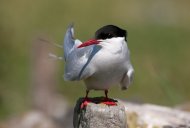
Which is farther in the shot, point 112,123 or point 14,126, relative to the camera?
point 14,126

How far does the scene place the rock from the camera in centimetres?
718

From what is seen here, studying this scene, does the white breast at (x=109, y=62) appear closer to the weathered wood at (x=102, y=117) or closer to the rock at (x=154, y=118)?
the weathered wood at (x=102, y=117)

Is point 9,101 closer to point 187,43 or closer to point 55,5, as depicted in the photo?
point 187,43

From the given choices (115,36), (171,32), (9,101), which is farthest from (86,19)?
(115,36)

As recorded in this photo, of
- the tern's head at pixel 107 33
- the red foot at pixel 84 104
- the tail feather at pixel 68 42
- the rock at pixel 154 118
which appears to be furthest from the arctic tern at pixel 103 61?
the rock at pixel 154 118

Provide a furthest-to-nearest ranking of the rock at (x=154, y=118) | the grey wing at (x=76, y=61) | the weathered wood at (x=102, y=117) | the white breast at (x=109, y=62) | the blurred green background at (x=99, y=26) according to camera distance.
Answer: the blurred green background at (x=99, y=26)
the rock at (x=154, y=118)
the grey wing at (x=76, y=61)
the white breast at (x=109, y=62)
the weathered wood at (x=102, y=117)

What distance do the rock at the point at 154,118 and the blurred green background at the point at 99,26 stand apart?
135 centimetres

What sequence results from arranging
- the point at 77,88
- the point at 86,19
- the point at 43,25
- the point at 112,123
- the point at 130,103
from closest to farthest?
the point at 112,123 → the point at 130,103 → the point at 77,88 → the point at 43,25 → the point at 86,19

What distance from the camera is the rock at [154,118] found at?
718cm

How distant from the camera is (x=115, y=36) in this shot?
19.8 ft

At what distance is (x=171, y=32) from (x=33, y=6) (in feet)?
11.7

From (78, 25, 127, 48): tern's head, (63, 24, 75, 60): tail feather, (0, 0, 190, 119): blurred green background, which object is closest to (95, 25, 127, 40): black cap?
(78, 25, 127, 48): tern's head

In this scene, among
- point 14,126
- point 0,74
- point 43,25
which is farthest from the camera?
point 43,25

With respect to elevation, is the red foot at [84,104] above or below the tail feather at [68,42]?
below
